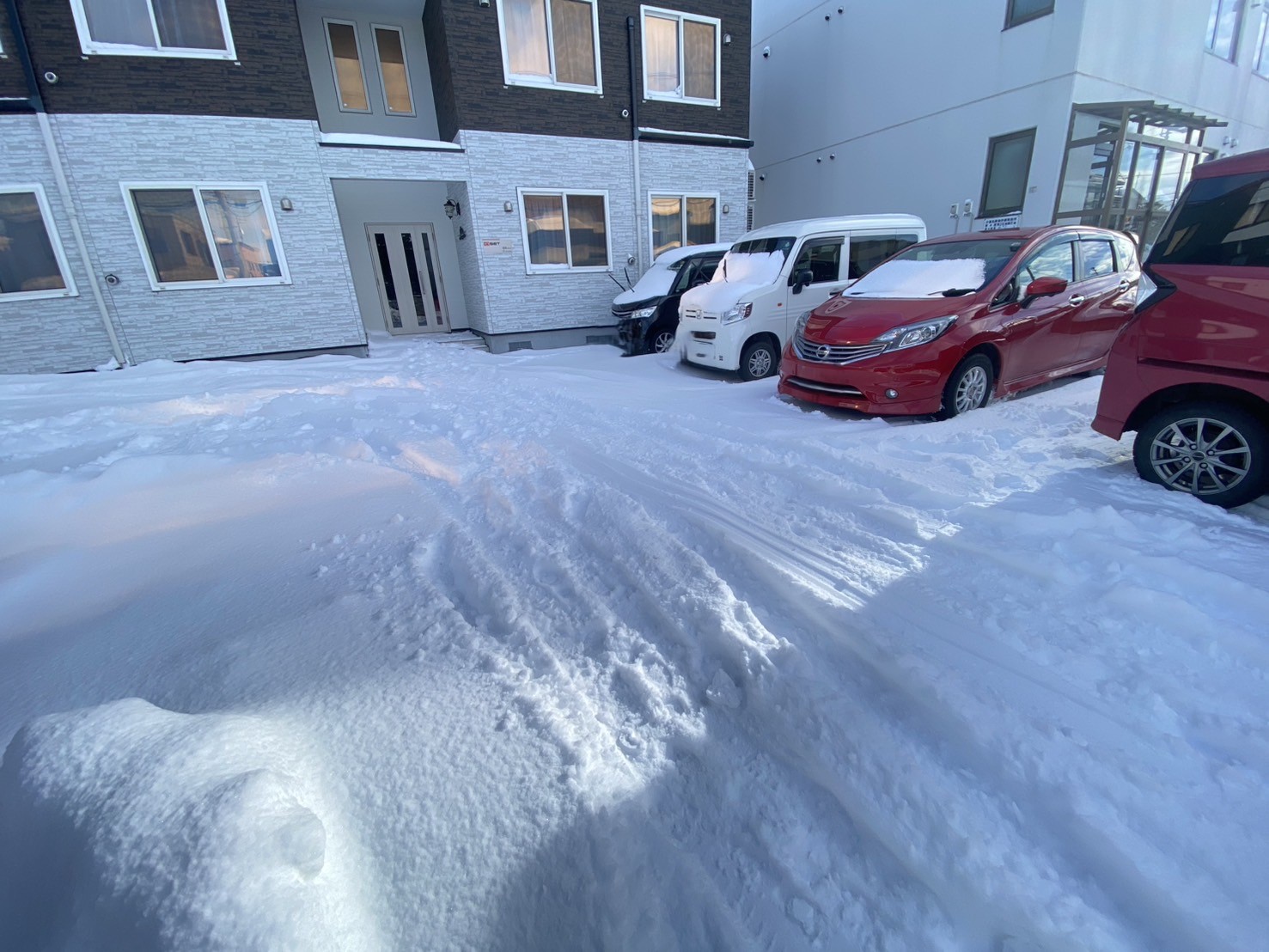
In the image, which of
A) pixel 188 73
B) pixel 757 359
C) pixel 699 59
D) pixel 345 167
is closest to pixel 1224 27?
pixel 699 59

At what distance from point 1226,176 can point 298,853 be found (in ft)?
17.4

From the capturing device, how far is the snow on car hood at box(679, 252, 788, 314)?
24.1ft

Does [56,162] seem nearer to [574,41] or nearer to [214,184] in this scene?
[214,184]

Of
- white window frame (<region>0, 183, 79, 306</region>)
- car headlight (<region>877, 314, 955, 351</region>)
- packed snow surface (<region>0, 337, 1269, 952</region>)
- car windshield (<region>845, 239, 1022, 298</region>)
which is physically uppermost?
white window frame (<region>0, 183, 79, 306</region>)

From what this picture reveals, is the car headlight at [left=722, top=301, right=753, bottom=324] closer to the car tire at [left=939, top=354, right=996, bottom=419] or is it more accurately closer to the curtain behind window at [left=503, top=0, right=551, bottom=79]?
the car tire at [left=939, top=354, right=996, bottom=419]

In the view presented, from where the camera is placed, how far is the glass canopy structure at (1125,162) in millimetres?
10945

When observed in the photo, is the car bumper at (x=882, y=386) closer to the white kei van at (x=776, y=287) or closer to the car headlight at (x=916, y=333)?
the car headlight at (x=916, y=333)

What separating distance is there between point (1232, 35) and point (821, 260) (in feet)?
49.9

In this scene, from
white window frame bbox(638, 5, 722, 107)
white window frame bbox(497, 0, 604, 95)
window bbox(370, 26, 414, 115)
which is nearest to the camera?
white window frame bbox(497, 0, 604, 95)

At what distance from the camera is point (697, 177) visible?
12.6 meters

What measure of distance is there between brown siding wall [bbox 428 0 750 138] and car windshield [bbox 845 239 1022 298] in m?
7.93

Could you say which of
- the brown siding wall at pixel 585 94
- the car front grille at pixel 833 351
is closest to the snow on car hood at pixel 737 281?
the car front grille at pixel 833 351

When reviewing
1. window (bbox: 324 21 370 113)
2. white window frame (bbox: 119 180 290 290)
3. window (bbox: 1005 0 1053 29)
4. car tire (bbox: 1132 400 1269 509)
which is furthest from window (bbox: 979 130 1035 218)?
white window frame (bbox: 119 180 290 290)

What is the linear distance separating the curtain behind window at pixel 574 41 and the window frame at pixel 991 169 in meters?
8.80
